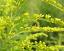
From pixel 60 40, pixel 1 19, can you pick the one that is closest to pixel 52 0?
pixel 1 19

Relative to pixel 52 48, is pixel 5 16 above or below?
above

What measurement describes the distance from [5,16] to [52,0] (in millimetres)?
543

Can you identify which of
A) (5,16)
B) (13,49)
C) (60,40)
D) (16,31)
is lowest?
(60,40)

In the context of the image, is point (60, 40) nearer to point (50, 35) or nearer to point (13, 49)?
point (50, 35)

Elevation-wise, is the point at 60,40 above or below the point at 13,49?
below

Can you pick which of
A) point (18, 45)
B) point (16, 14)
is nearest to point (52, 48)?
point (18, 45)

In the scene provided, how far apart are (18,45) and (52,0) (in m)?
0.61

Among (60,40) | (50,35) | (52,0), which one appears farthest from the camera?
(50,35)

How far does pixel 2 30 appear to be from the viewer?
→ 9.17 feet

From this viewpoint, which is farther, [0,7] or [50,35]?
[50,35]

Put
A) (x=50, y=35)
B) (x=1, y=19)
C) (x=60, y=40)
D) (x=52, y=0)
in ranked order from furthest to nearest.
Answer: (x=50, y=35) → (x=60, y=40) → (x=52, y=0) → (x=1, y=19)

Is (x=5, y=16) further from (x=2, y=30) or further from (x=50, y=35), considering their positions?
(x=50, y=35)

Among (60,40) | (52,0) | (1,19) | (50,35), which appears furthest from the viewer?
(50,35)

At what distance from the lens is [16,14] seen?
2.93 m
